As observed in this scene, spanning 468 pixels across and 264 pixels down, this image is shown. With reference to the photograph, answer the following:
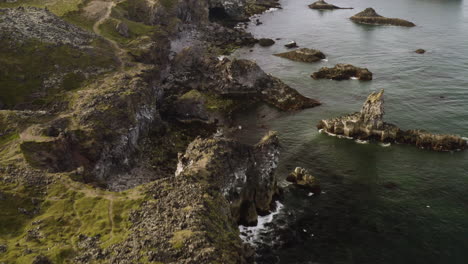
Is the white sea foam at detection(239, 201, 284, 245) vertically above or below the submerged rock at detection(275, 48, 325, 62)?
below

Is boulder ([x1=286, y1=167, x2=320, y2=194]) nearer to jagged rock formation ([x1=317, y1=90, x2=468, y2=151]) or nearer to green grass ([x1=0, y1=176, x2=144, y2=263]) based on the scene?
jagged rock formation ([x1=317, y1=90, x2=468, y2=151])

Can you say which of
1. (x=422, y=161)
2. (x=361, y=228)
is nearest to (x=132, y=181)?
(x=361, y=228)

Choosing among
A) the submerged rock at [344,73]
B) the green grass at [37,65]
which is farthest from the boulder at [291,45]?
the green grass at [37,65]

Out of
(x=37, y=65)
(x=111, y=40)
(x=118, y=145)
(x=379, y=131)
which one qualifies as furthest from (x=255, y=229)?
(x=111, y=40)

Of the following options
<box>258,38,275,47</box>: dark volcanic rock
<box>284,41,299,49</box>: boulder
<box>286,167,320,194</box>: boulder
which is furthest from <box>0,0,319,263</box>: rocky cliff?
<box>284,41,299,49</box>: boulder

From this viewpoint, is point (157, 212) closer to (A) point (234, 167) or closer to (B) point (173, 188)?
(B) point (173, 188)

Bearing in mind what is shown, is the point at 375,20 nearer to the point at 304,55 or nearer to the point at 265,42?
the point at 265,42
